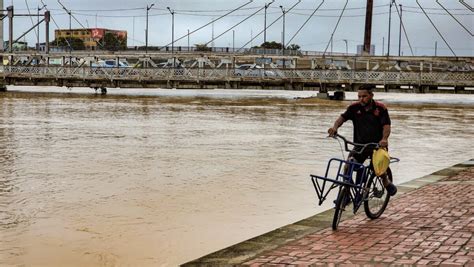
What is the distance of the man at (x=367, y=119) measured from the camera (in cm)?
875

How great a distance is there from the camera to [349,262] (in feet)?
22.0

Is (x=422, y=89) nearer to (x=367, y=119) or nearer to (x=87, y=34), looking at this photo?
(x=367, y=119)

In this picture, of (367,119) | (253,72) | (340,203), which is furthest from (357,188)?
(253,72)


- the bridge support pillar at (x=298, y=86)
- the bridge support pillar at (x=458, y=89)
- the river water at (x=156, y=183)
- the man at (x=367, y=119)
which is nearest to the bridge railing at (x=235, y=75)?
the bridge support pillar at (x=298, y=86)

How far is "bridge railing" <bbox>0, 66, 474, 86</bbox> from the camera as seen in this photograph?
5359 centimetres

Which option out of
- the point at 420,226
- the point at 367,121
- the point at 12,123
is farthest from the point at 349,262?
the point at 12,123

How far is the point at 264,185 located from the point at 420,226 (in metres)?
4.95

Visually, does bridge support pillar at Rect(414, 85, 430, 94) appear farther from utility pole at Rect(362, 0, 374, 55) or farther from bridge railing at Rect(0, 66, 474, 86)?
utility pole at Rect(362, 0, 374, 55)

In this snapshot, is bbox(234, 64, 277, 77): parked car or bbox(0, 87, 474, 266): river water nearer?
bbox(0, 87, 474, 266): river water

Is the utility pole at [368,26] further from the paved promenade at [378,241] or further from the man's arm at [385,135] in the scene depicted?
the man's arm at [385,135]

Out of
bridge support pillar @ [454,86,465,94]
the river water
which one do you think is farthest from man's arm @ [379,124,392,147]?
bridge support pillar @ [454,86,465,94]

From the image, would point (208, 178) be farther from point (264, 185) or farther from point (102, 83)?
point (102, 83)

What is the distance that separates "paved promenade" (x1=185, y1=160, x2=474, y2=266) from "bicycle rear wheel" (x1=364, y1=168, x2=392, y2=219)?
11cm

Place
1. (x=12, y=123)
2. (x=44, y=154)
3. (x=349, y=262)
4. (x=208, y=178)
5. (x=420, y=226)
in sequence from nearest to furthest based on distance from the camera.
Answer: (x=349, y=262)
(x=420, y=226)
(x=208, y=178)
(x=44, y=154)
(x=12, y=123)
